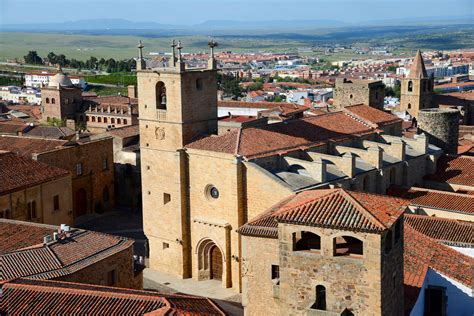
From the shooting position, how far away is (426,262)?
2144cm

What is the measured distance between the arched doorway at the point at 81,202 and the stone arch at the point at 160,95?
11.0 m

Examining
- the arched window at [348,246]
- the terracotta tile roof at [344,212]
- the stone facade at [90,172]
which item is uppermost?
the terracotta tile roof at [344,212]

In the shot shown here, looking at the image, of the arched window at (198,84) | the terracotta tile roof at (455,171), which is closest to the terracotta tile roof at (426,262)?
the arched window at (198,84)

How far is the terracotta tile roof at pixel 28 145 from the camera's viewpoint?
127 feet

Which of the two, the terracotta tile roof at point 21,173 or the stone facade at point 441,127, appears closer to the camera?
the terracotta tile roof at point 21,173

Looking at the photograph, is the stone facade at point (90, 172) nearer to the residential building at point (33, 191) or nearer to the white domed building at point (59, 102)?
the residential building at point (33, 191)

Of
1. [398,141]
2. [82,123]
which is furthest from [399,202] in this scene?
[82,123]

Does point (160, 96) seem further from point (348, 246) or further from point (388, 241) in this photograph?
point (388, 241)

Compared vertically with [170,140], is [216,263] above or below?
below

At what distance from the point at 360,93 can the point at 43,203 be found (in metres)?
24.0

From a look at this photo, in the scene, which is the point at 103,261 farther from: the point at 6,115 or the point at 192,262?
the point at 6,115

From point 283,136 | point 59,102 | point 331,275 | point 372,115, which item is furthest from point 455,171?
point 59,102

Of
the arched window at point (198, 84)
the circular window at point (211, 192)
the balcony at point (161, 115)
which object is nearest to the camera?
the circular window at point (211, 192)

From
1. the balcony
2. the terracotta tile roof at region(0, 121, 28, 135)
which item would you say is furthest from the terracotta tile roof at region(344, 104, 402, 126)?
the terracotta tile roof at region(0, 121, 28, 135)
